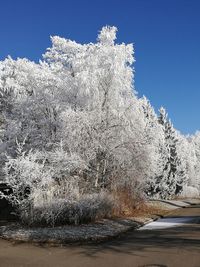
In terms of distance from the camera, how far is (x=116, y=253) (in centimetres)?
1272

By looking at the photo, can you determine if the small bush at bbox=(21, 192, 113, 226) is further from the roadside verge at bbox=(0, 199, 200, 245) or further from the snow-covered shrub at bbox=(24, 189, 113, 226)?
the roadside verge at bbox=(0, 199, 200, 245)

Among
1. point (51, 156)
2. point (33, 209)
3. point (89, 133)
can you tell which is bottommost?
point (33, 209)

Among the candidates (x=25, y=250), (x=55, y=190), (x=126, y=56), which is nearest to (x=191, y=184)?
(x=126, y=56)

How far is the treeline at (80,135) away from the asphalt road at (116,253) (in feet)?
13.8

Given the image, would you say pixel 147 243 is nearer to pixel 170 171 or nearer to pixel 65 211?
pixel 65 211

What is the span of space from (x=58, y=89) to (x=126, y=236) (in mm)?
13737

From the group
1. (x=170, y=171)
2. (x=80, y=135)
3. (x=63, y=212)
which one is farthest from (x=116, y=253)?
(x=170, y=171)

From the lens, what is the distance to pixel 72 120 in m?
23.5

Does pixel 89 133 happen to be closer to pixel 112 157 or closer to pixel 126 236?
pixel 112 157

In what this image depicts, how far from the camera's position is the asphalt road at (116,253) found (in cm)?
1123

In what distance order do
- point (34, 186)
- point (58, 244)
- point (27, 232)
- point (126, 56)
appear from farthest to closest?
point (126, 56), point (34, 186), point (27, 232), point (58, 244)

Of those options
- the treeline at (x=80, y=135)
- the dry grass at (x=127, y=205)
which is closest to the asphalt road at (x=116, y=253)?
the treeline at (x=80, y=135)

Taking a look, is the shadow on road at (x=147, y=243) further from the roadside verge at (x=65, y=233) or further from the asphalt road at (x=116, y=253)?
the roadside verge at (x=65, y=233)

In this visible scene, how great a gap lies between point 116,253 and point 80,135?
11.6 meters
